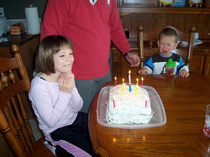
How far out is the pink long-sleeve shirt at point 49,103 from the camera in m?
1.06

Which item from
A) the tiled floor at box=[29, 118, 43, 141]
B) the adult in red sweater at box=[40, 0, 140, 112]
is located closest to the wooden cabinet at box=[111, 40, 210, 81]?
the adult in red sweater at box=[40, 0, 140, 112]

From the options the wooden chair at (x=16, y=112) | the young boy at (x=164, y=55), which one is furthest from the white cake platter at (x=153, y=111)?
the young boy at (x=164, y=55)

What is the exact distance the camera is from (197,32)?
108 inches

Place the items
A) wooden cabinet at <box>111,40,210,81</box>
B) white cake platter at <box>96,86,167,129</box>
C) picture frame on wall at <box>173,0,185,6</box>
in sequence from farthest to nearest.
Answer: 1. picture frame on wall at <box>173,0,185,6</box>
2. wooden cabinet at <box>111,40,210,81</box>
3. white cake platter at <box>96,86,167,129</box>

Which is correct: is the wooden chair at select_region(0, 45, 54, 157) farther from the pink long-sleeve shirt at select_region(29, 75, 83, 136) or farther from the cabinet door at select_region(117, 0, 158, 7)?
the cabinet door at select_region(117, 0, 158, 7)

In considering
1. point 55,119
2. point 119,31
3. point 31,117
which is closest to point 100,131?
point 55,119

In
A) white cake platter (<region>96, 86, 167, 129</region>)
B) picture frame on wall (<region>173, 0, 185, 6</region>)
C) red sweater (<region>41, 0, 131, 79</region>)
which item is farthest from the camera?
picture frame on wall (<region>173, 0, 185, 6</region>)

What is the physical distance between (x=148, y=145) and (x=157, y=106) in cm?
30

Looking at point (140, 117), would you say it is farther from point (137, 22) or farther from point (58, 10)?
point (137, 22)

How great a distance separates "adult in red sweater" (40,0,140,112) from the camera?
54.1 inches

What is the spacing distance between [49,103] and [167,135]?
25.1 inches

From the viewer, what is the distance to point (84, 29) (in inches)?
58.8

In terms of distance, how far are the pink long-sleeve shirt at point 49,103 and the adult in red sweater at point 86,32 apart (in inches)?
15.7

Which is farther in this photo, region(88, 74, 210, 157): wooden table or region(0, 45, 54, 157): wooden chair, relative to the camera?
region(0, 45, 54, 157): wooden chair
